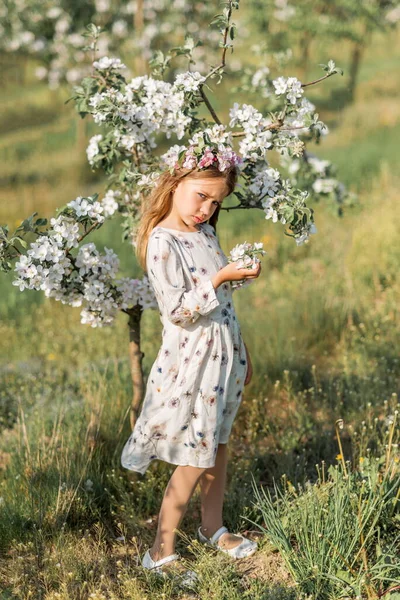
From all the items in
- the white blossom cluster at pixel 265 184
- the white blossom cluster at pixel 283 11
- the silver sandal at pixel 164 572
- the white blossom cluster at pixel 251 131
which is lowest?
the silver sandal at pixel 164 572

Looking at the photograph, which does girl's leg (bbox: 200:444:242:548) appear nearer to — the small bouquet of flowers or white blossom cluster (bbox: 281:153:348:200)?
the small bouquet of flowers

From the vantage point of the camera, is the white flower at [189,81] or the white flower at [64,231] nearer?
the white flower at [64,231]

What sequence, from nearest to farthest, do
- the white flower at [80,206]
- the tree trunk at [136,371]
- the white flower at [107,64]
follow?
1. the white flower at [80,206]
2. the white flower at [107,64]
3. the tree trunk at [136,371]

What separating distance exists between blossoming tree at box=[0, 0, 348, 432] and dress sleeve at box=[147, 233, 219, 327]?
20 cm

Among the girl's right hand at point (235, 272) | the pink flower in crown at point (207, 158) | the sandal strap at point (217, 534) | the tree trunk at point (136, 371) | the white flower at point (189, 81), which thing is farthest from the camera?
the tree trunk at point (136, 371)

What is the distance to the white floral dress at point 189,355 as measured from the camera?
2.61 m

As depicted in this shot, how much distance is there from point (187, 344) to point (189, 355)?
44 millimetres

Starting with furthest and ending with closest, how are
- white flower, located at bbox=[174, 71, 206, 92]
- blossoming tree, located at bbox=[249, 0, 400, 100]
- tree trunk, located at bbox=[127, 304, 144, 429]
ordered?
blossoming tree, located at bbox=[249, 0, 400, 100] < tree trunk, located at bbox=[127, 304, 144, 429] < white flower, located at bbox=[174, 71, 206, 92]

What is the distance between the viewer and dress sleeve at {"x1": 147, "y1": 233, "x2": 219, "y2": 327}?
255 cm

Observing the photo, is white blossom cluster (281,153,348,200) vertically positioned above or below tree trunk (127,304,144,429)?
above

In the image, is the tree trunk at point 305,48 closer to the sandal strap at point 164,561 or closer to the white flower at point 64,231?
the white flower at point 64,231

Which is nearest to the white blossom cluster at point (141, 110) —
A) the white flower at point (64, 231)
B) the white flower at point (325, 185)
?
the white flower at point (64, 231)

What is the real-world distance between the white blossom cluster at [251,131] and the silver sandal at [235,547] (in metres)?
1.66

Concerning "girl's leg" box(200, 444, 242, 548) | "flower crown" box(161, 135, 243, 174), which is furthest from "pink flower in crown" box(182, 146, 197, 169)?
"girl's leg" box(200, 444, 242, 548)
